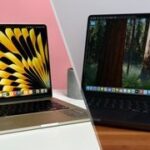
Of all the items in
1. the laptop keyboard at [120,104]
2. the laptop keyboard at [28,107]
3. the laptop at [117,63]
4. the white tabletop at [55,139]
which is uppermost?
the laptop at [117,63]

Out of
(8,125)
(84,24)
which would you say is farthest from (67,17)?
(8,125)

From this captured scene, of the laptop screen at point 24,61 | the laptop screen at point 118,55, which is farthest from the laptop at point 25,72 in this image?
the laptop screen at point 118,55

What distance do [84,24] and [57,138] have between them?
22.0 inches

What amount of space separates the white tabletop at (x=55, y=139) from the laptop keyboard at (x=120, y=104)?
6 cm

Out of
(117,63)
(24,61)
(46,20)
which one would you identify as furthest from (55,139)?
(46,20)

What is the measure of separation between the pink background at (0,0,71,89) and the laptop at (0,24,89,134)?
0.13 meters

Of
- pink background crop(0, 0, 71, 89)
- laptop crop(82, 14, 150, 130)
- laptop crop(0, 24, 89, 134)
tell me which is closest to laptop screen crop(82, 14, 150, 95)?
laptop crop(82, 14, 150, 130)

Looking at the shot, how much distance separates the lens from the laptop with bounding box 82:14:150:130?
33.7 inches

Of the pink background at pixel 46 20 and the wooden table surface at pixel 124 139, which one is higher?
the pink background at pixel 46 20

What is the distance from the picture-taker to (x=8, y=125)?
2.51 feet

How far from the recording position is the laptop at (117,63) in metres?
0.86

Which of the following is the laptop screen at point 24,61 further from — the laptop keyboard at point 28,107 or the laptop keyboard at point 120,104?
the laptop keyboard at point 120,104

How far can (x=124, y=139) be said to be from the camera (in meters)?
0.67

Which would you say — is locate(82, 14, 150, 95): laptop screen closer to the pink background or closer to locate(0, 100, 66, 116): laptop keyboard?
locate(0, 100, 66, 116): laptop keyboard
